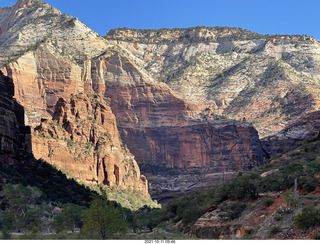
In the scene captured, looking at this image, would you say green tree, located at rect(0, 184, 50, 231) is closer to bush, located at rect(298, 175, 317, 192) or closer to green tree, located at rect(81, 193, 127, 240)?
green tree, located at rect(81, 193, 127, 240)

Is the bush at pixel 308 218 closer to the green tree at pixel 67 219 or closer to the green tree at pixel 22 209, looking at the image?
the green tree at pixel 67 219

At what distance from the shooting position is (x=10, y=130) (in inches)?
3659

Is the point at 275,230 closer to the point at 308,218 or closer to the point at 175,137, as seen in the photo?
the point at 308,218

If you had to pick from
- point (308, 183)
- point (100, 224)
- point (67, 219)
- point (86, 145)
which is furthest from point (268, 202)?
point (86, 145)

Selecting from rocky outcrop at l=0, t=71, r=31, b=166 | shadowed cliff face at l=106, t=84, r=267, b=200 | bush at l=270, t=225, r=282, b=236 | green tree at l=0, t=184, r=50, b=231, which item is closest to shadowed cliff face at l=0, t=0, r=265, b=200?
shadowed cliff face at l=106, t=84, r=267, b=200

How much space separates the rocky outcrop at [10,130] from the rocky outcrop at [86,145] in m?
9.86

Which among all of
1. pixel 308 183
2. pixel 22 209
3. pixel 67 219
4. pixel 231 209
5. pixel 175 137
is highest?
pixel 175 137

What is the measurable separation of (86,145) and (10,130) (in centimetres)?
3970

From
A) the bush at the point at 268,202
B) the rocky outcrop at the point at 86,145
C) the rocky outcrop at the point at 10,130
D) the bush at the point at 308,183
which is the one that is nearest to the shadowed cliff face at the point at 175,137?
the rocky outcrop at the point at 86,145

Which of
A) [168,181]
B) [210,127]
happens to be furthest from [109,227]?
[210,127]

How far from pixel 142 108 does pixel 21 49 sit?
4154cm

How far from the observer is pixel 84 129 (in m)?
133

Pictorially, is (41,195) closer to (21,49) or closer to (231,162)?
(231,162)

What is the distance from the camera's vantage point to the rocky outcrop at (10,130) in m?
90.6
